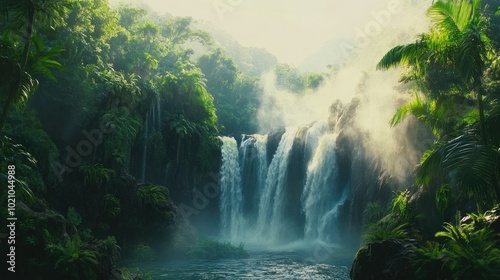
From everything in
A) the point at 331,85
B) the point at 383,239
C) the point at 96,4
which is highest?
the point at 331,85

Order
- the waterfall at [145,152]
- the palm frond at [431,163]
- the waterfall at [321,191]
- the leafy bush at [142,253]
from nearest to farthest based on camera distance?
1. the palm frond at [431,163]
2. the leafy bush at [142,253]
3. the waterfall at [145,152]
4. the waterfall at [321,191]

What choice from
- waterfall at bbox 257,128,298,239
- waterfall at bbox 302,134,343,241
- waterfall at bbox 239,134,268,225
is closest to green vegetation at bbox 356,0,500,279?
waterfall at bbox 302,134,343,241

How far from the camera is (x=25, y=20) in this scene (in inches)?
388

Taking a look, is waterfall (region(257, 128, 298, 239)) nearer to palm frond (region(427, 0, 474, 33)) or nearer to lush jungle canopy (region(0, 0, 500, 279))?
lush jungle canopy (region(0, 0, 500, 279))

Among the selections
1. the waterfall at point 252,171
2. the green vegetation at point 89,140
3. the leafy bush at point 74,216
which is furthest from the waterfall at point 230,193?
the leafy bush at point 74,216

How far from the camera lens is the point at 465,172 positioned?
25.9ft

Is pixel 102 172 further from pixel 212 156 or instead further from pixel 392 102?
pixel 392 102

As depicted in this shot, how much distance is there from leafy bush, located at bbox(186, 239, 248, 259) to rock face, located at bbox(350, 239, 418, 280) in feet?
40.9

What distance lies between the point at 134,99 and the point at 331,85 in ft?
136

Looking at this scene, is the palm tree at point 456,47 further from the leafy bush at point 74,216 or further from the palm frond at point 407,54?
the leafy bush at point 74,216

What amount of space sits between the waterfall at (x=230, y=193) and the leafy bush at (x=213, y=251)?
931cm

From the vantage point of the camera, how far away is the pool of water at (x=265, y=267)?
16.7 m

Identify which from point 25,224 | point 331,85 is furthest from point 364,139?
point 331,85

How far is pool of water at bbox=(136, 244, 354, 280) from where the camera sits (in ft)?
54.7
